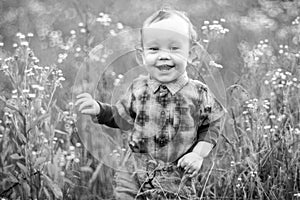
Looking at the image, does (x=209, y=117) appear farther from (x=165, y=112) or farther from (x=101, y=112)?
(x=101, y=112)

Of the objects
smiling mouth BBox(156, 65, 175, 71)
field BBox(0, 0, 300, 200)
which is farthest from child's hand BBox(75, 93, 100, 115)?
smiling mouth BBox(156, 65, 175, 71)

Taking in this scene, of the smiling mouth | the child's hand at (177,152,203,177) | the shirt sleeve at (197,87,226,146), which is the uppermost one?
the smiling mouth

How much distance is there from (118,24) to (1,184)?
76cm

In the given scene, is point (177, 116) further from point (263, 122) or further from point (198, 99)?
point (263, 122)

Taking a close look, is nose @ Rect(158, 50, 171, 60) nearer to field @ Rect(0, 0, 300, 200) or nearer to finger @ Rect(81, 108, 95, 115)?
field @ Rect(0, 0, 300, 200)

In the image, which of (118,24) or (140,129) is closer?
(140,129)

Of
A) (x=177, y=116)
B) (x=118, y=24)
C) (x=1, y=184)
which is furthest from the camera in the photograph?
(x=118, y=24)

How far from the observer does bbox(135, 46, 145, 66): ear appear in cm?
213

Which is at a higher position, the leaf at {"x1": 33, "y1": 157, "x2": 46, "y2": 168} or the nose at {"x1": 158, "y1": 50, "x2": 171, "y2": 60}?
the nose at {"x1": 158, "y1": 50, "x2": 171, "y2": 60}

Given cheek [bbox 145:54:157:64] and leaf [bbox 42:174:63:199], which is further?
leaf [bbox 42:174:63:199]

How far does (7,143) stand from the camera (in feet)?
Result: 8.11

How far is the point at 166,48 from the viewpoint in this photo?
6.77ft

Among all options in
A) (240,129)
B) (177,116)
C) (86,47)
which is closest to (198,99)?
(177,116)

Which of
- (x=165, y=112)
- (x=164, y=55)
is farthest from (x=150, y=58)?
(x=165, y=112)
